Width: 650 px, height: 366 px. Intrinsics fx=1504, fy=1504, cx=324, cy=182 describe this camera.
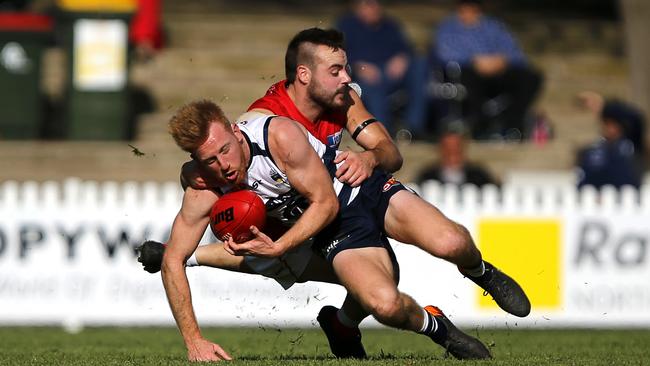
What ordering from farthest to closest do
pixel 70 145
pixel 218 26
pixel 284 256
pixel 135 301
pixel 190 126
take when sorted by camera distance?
1. pixel 218 26
2. pixel 70 145
3. pixel 135 301
4. pixel 284 256
5. pixel 190 126

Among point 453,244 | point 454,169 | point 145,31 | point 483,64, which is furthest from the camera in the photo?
point 145,31

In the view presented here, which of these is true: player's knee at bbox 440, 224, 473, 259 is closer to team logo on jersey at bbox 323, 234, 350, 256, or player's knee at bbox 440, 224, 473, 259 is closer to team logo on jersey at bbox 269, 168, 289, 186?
team logo on jersey at bbox 323, 234, 350, 256

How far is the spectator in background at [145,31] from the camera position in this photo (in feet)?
56.9

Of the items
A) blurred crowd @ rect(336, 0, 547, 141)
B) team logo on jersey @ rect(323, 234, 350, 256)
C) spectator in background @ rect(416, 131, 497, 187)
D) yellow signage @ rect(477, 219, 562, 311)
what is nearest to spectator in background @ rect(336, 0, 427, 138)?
blurred crowd @ rect(336, 0, 547, 141)

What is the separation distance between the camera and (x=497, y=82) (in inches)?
663

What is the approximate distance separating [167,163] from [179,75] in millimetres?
2021

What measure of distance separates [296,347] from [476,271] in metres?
2.19

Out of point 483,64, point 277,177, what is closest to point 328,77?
point 277,177

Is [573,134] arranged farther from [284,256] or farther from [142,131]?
[284,256]

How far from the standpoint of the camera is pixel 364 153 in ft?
27.5

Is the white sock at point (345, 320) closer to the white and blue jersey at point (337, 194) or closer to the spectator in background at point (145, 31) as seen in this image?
the white and blue jersey at point (337, 194)

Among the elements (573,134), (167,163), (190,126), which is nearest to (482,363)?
(190,126)

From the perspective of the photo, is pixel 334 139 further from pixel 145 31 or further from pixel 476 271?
pixel 145 31

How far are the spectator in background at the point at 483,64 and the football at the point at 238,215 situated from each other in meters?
8.90
